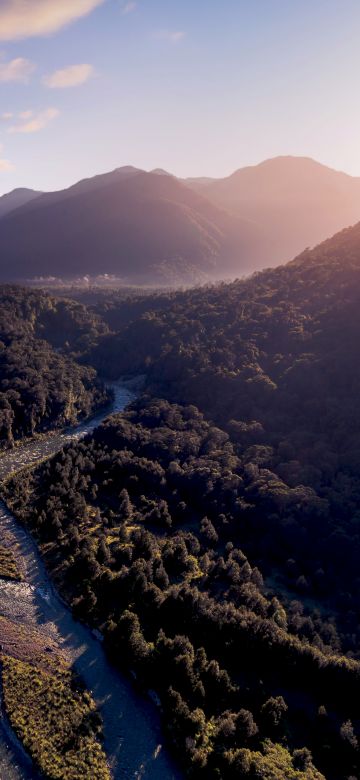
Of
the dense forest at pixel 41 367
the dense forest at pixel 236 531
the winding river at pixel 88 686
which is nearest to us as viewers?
the winding river at pixel 88 686

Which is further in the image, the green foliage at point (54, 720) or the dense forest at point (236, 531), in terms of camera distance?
the dense forest at point (236, 531)

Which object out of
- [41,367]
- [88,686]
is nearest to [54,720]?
[88,686]

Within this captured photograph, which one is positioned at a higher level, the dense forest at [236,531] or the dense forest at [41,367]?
the dense forest at [41,367]

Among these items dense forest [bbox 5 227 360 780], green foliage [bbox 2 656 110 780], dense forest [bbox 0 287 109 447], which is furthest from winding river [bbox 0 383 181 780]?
dense forest [bbox 0 287 109 447]

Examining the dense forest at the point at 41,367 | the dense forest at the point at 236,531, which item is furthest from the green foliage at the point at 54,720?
the dense forest at the point at 41,367

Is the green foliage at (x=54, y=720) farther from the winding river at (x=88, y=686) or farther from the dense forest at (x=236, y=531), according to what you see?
the dense forest at (x=236, y=531)

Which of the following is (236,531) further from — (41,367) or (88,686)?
(41,367)

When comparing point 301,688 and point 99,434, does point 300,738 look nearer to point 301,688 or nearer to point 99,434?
point 301,688

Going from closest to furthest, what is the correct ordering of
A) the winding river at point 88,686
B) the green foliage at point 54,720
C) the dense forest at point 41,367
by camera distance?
1. the green foliage at point 54,720
2. the winding river at point 88,686
3. the dense forest at point 41,367
